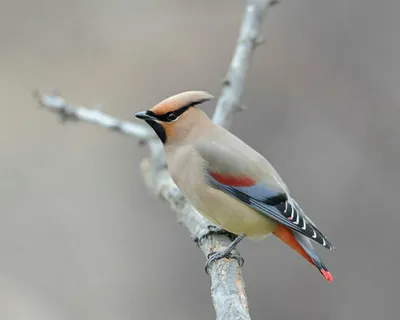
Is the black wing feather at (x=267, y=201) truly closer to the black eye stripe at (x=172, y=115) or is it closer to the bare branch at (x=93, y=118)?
the black eye stripe at (x=172, y=115)

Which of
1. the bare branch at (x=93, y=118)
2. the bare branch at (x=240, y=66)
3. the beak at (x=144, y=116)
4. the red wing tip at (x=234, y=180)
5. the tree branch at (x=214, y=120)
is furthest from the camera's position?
the bare branch at (x=93, y=118)

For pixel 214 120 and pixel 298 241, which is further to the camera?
pixel 214 120

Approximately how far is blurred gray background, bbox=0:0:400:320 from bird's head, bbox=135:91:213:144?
273 cm

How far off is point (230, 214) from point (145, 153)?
3815mm

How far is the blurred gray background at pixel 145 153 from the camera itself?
6383 millimetres

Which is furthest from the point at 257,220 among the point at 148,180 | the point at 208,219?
the point at 148,180

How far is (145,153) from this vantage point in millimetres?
7422

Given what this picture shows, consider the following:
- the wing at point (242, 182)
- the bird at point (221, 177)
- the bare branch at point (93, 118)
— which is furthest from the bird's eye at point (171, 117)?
the bare branch at point (93, 118)

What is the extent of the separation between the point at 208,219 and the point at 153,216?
3.29 metres

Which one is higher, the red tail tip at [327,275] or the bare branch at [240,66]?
the bare branch at [240,66]

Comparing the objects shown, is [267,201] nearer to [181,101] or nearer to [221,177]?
[221,177]

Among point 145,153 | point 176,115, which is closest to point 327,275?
point 176,115

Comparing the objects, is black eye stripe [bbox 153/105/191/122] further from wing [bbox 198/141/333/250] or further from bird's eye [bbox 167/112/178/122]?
wing [bbox 198/141/333/250]

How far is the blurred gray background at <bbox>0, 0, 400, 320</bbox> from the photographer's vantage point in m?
6.38
